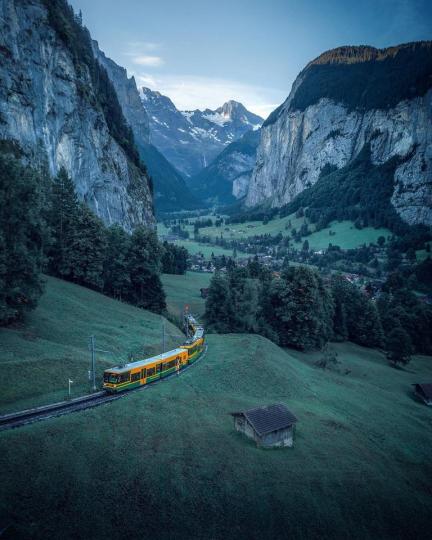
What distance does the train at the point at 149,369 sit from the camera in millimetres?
35031

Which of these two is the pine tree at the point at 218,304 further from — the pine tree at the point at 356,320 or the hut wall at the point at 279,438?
the hut wall at the point at 279,438

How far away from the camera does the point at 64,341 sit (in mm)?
42844

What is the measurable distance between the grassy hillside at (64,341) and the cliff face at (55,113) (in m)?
41.4

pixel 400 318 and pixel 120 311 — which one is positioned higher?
pixel 120 311

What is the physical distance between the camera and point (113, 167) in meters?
126

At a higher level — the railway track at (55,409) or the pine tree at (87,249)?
the pine tree at (87,249)

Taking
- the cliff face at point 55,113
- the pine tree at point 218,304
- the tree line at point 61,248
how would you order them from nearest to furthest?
the tree line at point 61,248, the pine tree at point 218,304, the cliff face at point 55,113

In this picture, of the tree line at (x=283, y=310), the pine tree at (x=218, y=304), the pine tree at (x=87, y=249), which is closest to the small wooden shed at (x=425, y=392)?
the tree line at (x=283, y=310)

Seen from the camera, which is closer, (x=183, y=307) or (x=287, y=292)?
(x=287, y=292)

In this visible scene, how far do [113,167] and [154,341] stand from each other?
86.8m

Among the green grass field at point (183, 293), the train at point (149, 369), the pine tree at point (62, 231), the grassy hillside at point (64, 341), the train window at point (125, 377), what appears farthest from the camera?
the green grass field at point (183, 293)

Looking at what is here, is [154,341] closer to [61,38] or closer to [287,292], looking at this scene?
[287,292]

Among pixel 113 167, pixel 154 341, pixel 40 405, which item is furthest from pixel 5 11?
pixel 40 405

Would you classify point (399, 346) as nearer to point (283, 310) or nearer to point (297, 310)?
point (297, 310)
